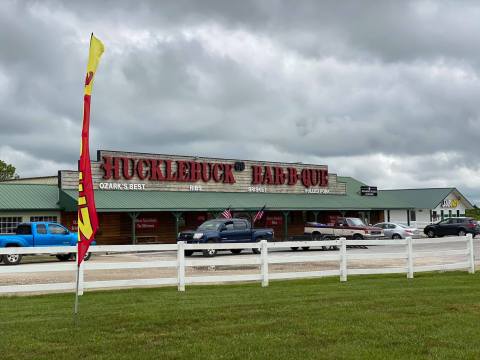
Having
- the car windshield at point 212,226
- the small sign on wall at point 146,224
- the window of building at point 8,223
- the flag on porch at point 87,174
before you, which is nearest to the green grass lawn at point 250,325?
the flag on porch at point 87,174

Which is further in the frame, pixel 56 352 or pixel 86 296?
pixel 86 296

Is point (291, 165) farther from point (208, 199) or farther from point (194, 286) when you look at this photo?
point (194, 286)

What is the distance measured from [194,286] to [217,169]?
2817 cm

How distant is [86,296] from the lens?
13.1m

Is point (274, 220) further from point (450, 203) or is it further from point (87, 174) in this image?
point (87, 174)

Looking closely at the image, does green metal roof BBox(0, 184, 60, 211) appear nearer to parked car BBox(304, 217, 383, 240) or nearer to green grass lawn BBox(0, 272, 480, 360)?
parked car BBox(304, 217, 383, 240)

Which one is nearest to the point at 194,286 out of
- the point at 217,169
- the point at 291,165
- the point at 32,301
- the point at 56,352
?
the point at 32,301

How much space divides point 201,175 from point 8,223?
44.6ft

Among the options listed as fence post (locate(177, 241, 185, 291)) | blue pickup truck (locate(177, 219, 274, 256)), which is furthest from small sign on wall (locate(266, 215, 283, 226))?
fence post (locate(177, 241, 185, 291))

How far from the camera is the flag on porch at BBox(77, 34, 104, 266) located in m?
8.80

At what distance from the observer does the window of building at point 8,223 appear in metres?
32.7

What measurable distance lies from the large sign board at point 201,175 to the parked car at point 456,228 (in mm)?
8247

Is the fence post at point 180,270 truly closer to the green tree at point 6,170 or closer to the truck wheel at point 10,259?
the truck wheel at point 10,259

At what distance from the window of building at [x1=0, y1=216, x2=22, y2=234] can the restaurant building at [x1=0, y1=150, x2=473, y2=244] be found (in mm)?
52
